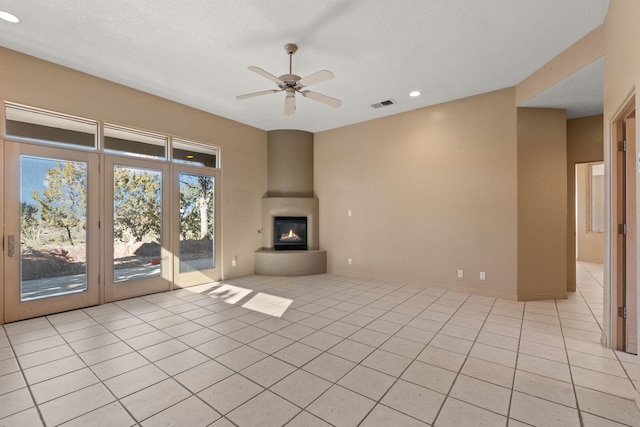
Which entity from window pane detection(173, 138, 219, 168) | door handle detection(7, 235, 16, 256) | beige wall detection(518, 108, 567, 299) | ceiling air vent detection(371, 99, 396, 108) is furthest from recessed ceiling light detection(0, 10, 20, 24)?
beige wall detection(518, 108, 567, 299)

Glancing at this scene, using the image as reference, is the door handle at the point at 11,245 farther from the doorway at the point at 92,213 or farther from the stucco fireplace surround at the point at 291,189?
the stucco fireplace surround at the point at 291,189

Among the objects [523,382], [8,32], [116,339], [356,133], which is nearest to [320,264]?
[356,133]

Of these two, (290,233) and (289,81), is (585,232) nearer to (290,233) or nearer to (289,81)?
(290,233)

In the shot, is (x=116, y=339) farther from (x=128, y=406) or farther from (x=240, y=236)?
(x=240, y=236)

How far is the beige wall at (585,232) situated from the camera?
23.7 feet

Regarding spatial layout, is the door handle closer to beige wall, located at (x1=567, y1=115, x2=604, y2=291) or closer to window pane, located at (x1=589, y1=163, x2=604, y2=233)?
beige wall, located at (x1=567, y1=115, x2=604, y2=291)

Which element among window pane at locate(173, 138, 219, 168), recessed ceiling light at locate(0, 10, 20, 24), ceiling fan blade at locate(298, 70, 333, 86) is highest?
recessed ceiling light at locate(0, 10, 20, 24)

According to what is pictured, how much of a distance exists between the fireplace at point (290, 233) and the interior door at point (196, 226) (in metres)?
1.32

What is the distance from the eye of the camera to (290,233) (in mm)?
6336

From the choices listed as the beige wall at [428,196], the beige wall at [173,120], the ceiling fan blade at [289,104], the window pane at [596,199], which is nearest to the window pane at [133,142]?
the beige wall at [173,120]

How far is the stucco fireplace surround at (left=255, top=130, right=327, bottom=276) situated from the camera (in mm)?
6230

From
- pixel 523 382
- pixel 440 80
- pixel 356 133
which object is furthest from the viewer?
pixel 356 133

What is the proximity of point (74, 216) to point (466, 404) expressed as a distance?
4.89m

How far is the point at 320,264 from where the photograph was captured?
6.17 metres
